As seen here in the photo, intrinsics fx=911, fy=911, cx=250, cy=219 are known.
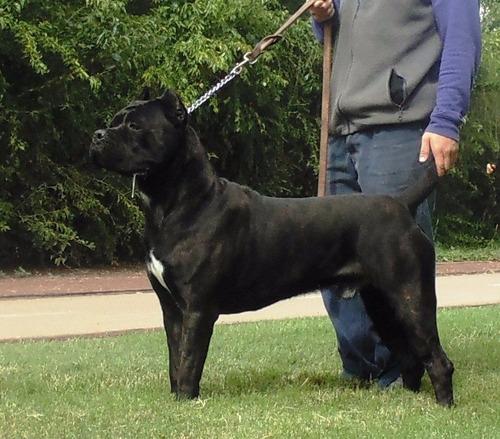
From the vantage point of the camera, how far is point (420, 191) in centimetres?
466

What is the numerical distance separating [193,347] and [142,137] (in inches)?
41.7

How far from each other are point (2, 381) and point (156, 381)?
94 cm

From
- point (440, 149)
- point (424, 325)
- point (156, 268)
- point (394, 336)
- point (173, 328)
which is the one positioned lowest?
point (394, 336)

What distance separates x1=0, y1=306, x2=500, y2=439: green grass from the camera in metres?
4.09

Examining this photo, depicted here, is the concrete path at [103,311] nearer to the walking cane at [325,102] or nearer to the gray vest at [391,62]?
the walking cane at [325,102]

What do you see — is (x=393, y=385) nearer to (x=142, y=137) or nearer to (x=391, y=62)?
(x=391, y=62)


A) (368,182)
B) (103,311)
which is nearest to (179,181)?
(368,182)

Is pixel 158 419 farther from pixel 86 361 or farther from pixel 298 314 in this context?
pixel 298 314

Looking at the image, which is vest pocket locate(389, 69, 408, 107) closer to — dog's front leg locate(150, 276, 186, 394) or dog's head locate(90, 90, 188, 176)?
dog's head locate(90, 90, 188, 176)

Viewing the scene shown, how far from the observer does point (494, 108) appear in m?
18.4

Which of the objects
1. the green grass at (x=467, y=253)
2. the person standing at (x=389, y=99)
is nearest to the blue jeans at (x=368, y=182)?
the person standing at (x=389, y=99)

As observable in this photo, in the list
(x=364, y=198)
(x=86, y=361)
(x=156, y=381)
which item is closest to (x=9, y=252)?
(x=86, y=361)

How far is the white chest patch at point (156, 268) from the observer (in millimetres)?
4456

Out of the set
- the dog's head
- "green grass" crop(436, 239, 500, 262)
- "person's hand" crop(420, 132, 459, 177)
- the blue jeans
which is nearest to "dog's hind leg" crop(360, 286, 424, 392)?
the blue jeans
